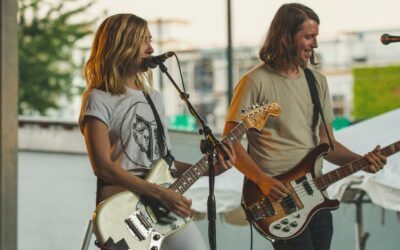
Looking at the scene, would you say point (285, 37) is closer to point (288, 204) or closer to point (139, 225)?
point (288, 204)

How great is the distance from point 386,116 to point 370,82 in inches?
1203

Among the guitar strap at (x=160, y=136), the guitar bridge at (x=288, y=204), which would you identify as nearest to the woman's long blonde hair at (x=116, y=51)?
the guitar strap at (x=160, y=136)

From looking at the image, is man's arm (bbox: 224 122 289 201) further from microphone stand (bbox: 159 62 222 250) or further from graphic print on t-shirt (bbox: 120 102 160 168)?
graphic print on t-shirt (bbox: 120 102 160 168)

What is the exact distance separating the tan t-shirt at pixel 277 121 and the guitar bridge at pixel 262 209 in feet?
0.49

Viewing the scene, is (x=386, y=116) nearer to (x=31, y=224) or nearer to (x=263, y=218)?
(x=263, y=218)

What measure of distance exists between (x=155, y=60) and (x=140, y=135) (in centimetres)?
34

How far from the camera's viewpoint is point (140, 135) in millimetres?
3930

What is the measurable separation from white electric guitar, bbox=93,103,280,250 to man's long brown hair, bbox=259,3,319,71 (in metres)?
0.77

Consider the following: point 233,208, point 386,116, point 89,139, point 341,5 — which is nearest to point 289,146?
point 89,139

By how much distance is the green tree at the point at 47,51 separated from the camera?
22.7m

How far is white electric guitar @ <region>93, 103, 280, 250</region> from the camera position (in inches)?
152

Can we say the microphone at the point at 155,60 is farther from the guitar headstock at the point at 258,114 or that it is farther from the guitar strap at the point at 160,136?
the guitar headstock at the point at 258,114

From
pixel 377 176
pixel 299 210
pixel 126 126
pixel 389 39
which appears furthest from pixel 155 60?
pixel 377 176

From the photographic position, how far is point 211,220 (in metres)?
3.95
